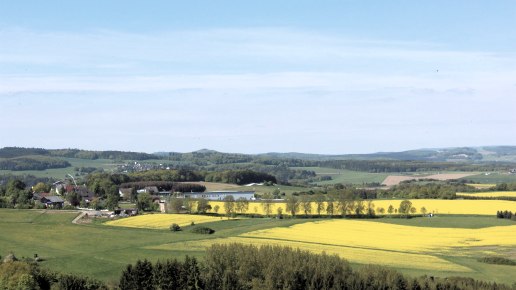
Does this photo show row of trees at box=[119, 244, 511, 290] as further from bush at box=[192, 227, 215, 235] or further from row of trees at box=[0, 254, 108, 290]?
bush at box=[192, 227, 215, 235]

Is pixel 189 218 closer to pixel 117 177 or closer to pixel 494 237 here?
pixel 494 237

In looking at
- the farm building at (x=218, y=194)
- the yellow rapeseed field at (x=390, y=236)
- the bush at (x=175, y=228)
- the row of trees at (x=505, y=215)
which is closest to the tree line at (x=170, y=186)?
the farm building at (x=218, y=194)

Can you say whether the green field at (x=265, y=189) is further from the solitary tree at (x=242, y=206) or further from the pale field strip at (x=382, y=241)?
the pale field strip at (x=382, y=241)

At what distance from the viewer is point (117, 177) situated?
523 feet

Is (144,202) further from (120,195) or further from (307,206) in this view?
(307,206)

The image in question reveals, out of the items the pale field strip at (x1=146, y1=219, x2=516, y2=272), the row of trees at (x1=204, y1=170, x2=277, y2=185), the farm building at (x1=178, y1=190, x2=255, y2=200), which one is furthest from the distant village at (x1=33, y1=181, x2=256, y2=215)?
the pale field strip at (x1=146, y1=219, x2=516, y2=272)

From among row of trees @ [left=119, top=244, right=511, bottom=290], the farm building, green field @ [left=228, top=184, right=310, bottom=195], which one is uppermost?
green field @ [left=228, top=184, right=310, bottom=195]

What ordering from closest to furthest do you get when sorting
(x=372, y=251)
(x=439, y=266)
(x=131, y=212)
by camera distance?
(x=439, y=266)
(x=372, y=251)
(x=131, y=212)

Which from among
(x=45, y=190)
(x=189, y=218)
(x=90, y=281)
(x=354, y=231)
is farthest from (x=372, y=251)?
(x=45, y=190)

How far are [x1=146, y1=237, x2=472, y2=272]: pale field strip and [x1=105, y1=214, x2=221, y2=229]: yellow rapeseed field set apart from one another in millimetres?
18914

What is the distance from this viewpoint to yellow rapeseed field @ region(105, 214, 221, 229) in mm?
94344

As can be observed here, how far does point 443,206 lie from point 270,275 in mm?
68025

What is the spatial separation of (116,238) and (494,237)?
44.2m

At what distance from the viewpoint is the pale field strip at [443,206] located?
107m
